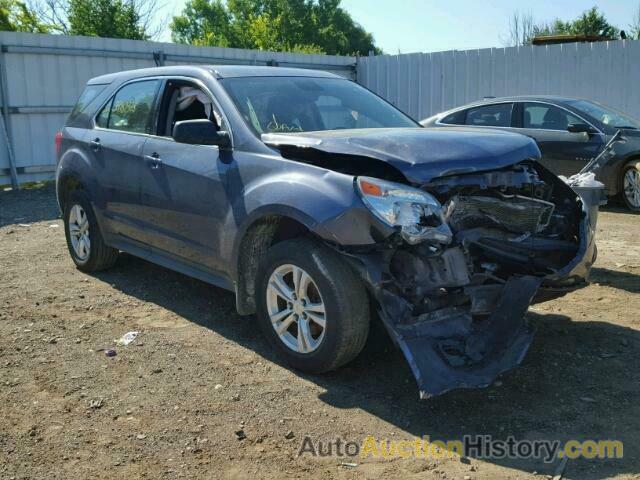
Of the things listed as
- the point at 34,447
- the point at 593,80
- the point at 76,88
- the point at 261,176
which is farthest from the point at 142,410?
the point at 593,80

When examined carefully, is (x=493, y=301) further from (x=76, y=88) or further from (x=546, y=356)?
(x=76, y=88)

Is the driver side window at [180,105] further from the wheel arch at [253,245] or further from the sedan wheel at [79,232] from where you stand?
the sedan wheel at [79,232]

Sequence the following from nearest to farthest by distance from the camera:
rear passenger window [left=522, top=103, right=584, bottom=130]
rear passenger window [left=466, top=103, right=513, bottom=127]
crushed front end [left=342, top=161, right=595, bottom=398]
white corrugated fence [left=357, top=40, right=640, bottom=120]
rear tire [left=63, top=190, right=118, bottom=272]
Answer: crushed front end [left=342, top=161, right=595, bottom=398] < rear tire [left=63, top=190, right=118, bottom=272] < rear passenger window [left=522, top=103, right=584, bottom=130] < rear passenger window [left=466, top=103, right=513, bottom=127] < white corrugated fence [left=357, top=40, right=640, bottom=120]

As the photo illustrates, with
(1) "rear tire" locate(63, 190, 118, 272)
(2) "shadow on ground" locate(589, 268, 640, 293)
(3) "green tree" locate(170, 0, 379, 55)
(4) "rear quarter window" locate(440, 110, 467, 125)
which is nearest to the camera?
(2) "shadow on ground" locate(589, 268, 640, 293)

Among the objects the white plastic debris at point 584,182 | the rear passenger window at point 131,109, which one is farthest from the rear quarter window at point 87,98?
the white plastic debris at point 584,182

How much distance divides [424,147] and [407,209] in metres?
0.47

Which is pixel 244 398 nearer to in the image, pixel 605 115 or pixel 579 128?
pixel 579 128

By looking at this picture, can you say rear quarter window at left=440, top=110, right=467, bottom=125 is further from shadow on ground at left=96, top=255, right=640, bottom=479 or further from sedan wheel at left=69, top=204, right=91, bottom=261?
sedan wheel at left=69, top=204, right=91, bottom=261

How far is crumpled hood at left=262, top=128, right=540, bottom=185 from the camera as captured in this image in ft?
12.5

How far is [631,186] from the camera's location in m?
9.77

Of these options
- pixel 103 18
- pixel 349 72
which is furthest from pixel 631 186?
pixel 103 18

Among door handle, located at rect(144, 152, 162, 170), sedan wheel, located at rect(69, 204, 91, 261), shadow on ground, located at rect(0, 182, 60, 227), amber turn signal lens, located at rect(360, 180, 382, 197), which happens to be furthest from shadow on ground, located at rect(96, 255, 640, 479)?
shadow on ground, located at rect(0, 182, 60, 227)

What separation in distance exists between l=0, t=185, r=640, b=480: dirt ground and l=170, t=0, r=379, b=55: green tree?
54.3 meters

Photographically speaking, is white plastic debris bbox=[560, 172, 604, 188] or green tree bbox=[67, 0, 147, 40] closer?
white plastic debris bbox=[560, 172, 604, 188]
